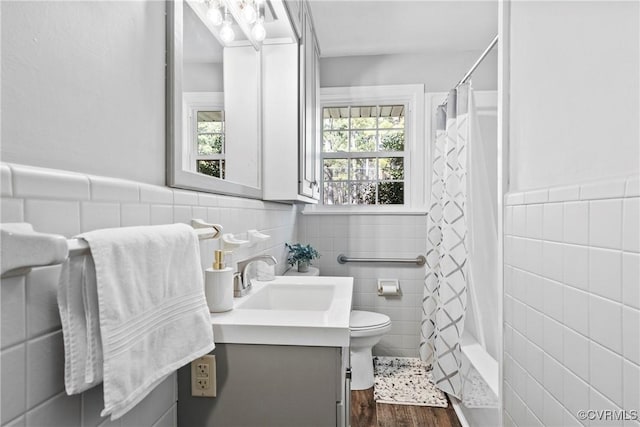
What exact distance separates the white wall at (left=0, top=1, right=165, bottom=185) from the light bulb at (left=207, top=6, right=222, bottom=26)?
1.02 ft

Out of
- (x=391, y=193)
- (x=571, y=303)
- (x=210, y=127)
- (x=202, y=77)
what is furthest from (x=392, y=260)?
(x=202, y=77)

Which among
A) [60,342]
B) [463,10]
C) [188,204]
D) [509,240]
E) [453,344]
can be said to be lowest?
[453,344]

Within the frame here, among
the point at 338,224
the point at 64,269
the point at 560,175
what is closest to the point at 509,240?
the point at 560,175

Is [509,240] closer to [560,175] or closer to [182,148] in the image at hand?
[560,175]

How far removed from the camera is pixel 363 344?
241cm

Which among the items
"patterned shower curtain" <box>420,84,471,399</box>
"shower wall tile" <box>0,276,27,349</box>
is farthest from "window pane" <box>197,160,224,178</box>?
"patterned shower curtain" <box>420,84,471,399</box>

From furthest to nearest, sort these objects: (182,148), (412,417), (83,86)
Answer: (412,417) → (182,148) → (83,86)

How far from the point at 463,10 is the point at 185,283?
2.52m

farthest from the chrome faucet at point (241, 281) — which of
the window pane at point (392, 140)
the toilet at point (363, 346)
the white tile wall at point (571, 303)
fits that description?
the window pane at point (392, 140)

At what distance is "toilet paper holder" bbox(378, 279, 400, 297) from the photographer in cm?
289

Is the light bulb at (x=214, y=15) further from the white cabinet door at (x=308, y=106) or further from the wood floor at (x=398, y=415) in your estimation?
the wood floor at (x=398, y=415)

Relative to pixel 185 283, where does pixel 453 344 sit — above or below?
below

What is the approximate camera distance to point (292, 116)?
1.91 meters

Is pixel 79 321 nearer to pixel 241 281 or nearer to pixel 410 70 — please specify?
pixel 241 281
